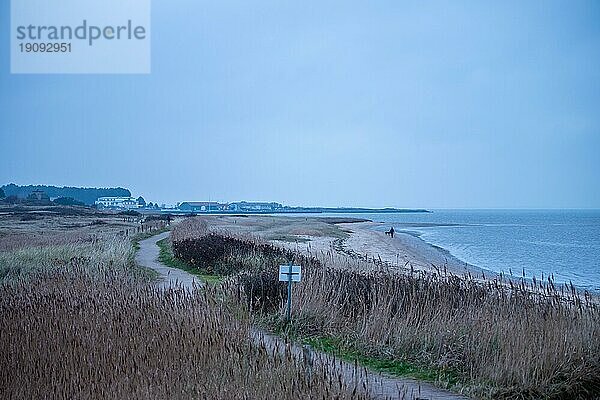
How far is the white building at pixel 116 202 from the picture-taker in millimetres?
115650

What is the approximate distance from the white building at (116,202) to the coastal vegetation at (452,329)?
107m

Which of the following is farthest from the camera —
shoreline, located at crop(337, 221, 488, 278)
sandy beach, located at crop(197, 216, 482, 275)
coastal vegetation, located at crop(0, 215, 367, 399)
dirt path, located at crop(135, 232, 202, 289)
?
sandy beach, located at crop(197, 216, 482, 275)

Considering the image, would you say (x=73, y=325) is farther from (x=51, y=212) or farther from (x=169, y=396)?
(x=51, y=212)

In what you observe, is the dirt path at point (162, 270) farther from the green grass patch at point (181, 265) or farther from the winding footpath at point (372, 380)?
the winding footpath at point (372, 380)

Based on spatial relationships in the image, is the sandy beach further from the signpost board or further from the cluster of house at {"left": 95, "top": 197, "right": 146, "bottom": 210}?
the cluster of house at {"left": 95, "top": 197, "right": 146, "bottom": 210}

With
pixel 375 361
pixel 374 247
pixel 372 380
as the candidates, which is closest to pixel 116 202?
pixel 374 247

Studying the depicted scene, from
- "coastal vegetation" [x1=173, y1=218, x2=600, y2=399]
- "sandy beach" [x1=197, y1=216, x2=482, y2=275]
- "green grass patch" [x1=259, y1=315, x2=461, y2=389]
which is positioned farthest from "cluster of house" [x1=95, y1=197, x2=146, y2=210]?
"green grass patch" [x1=259, y1=315, x2=461, y2=389]

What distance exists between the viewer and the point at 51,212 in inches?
2388

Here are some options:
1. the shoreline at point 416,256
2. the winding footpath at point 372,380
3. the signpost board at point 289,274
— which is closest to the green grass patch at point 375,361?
the winding footpath at point 372,380

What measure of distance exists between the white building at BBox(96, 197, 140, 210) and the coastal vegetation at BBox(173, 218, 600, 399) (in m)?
107

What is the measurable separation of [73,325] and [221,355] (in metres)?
2.55

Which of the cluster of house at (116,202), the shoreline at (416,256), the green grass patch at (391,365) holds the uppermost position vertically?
the cluster of house at (116,202)

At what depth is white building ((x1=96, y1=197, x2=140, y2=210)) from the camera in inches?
4553

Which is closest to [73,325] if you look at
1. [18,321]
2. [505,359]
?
[18,321]
